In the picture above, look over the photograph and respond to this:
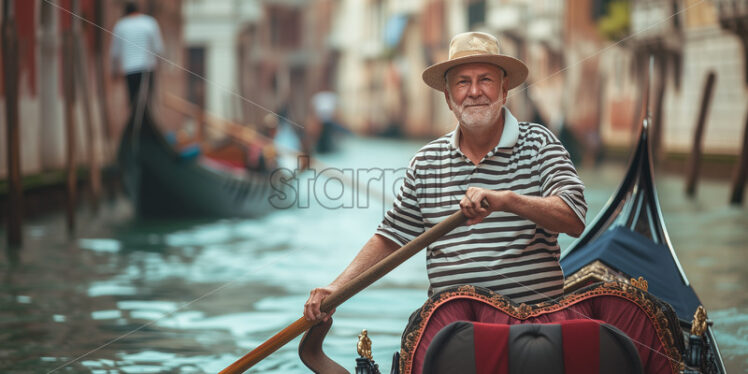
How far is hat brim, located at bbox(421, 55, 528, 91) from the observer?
4.35 ft

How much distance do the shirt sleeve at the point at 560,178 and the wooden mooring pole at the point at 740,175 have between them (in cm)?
373

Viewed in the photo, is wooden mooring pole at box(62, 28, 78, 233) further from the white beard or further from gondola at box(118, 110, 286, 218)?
the white beard

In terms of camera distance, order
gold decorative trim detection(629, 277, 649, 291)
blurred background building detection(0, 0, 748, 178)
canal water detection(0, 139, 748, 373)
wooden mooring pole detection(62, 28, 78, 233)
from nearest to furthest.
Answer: gold decorative trim detection(629, 277, 649, 291) → canal water detection(0, 139, 748, 373) → wooden mooring pole detection(62, 28, 78, 233) → blurred background building detection(0, 0, 748, 178)

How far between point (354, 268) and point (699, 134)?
4.61 m

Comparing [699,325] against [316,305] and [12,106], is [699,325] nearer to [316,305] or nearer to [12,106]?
[316,305]

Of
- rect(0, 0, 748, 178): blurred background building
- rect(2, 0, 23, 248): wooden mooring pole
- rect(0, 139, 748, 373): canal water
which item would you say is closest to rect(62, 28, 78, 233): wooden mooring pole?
rect(0, 139, 748, 373): canal water

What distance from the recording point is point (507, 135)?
1.35 m

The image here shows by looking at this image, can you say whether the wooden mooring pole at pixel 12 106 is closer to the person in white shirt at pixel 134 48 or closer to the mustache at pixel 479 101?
the person in white shirt at pixel 134 48

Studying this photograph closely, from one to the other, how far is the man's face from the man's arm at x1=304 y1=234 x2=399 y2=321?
21cm

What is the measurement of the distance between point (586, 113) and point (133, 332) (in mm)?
8913

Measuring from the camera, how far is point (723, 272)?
3.55 meters

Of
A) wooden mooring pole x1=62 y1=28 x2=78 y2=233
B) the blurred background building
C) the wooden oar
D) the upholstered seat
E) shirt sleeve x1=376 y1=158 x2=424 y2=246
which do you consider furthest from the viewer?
the blurred background building

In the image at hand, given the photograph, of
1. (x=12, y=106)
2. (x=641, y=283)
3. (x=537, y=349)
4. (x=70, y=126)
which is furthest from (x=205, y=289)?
(x=537, y=349)

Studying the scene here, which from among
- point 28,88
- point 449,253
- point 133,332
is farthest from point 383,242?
point 28,88
